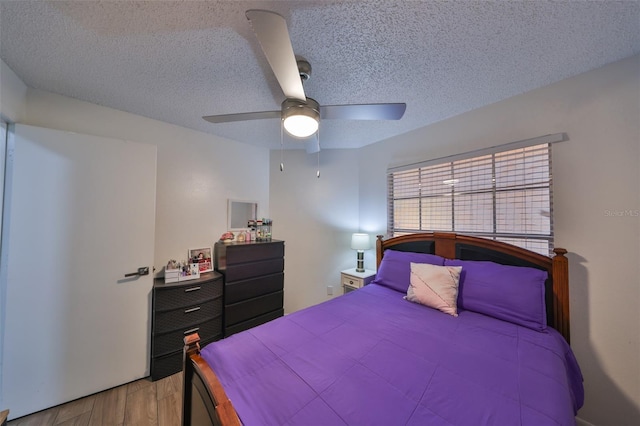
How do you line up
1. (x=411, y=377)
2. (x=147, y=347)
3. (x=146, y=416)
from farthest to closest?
(x=147, y=347), (x=146, y=416), (x=411, y=377)

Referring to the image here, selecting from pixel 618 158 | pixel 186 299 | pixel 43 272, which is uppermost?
pixel 618 158

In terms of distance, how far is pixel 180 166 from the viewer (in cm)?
248

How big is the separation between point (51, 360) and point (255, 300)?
1620mm

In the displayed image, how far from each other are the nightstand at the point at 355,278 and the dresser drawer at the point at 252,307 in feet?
2.89

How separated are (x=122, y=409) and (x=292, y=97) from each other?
2647 millimetres

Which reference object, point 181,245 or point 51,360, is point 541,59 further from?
point 51,360

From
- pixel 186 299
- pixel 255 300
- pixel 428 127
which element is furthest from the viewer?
pixel 255 300

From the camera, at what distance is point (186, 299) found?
2143mm

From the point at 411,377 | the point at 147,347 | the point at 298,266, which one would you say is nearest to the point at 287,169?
the point at 298,266

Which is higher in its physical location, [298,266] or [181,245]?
[181,245]

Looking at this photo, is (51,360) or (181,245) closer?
(51,360)

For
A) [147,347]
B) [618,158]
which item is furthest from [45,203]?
[618,158]

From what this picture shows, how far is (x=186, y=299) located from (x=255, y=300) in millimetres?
770

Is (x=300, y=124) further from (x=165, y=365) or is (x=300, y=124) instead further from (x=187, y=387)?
(x=165, y=365)
